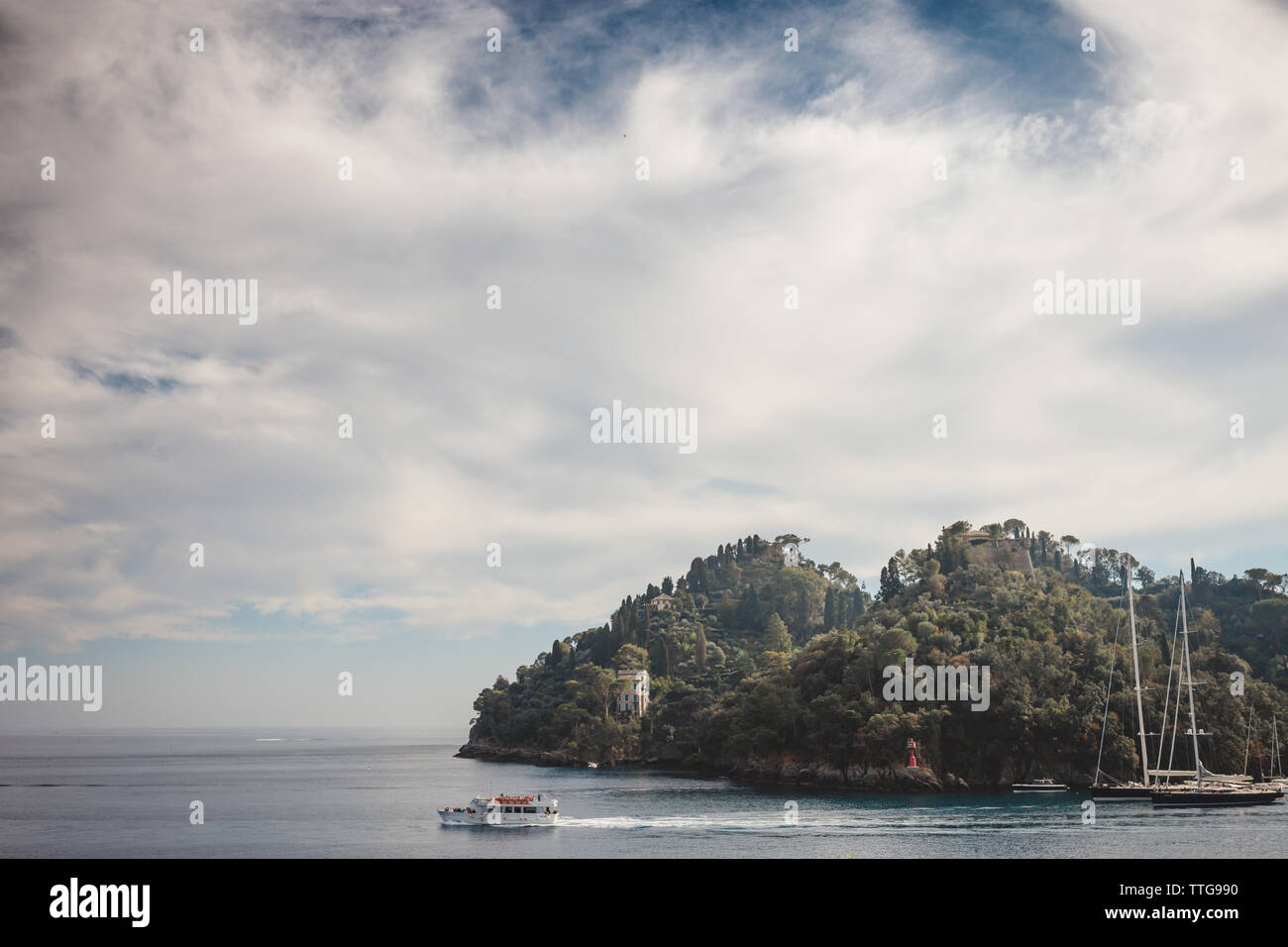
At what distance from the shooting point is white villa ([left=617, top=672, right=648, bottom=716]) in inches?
5162

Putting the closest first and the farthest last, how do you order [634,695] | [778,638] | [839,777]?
[839,777] → [634,695] → [778,638]

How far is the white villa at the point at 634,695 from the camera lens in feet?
430

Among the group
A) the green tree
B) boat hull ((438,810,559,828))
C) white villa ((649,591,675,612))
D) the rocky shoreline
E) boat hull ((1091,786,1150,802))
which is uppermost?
white villa ((649,591,675,612))

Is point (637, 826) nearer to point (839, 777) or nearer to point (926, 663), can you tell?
point (839, 777)

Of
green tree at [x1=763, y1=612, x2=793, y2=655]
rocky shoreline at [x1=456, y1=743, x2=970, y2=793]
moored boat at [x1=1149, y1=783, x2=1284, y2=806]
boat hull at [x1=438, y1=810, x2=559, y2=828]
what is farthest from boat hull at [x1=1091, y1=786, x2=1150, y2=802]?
green tree at [x1=763, y1=612, x2=793, y2=655]

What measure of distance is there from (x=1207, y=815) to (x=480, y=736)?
123m

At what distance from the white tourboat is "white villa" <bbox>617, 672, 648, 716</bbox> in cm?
7074

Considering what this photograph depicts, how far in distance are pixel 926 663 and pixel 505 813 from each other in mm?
48222

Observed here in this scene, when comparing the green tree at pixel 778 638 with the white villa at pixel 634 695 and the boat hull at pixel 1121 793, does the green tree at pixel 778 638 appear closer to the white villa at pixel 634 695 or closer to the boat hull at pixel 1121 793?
the white villa at pixel 634 695

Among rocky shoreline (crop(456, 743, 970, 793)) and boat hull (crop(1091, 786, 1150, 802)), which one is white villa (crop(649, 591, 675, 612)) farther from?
boat hull (crop(1091, 786, 1150, 802))

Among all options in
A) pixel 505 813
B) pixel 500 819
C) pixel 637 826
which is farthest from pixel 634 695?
pixel 637 826

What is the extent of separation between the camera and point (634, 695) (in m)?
133
